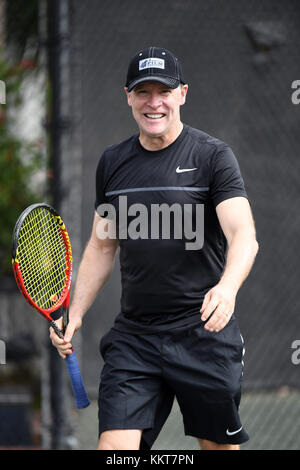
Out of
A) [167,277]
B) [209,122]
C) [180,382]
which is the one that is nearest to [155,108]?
[167,277]

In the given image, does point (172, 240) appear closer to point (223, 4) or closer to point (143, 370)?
point (143, 370)

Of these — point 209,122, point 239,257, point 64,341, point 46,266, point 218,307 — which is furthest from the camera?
point 209,122

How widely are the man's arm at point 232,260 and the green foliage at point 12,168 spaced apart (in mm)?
2753

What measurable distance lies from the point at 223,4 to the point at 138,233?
2.91 m

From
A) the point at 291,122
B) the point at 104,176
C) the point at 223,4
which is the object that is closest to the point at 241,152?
the point at 291,122

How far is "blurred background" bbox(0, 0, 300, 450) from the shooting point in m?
5.22

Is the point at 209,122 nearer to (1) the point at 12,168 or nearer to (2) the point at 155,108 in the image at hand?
(1) the point at 12,168

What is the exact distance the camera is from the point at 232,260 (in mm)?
2525

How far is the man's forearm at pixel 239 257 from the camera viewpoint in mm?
2480

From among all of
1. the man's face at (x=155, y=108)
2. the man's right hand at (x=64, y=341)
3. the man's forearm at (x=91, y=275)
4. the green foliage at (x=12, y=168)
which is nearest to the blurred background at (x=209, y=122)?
the green foliage at (x=12, y=168)

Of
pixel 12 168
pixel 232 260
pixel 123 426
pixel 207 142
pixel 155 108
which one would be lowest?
pixel 123 426

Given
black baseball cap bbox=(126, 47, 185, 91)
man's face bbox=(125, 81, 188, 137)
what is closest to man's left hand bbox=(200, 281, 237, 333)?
man's face bbox=(125, 81, 188, 137)

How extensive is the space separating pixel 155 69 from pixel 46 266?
99 cm

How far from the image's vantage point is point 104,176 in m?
2.92
